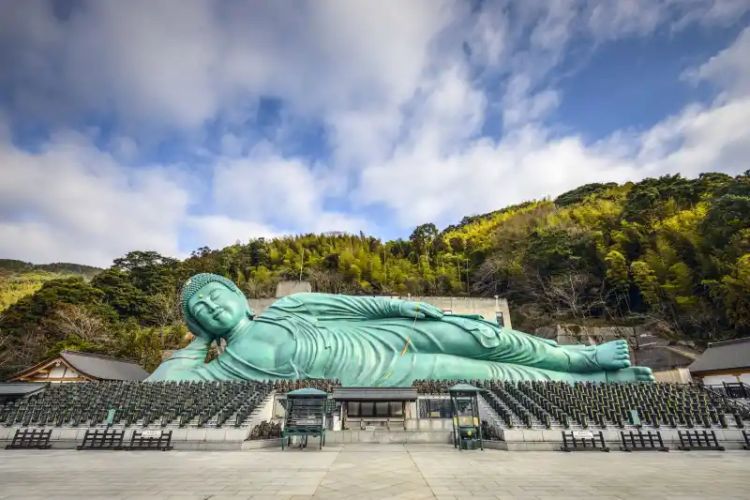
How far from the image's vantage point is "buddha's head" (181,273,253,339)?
1566 centimetres

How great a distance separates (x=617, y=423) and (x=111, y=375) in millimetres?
21467

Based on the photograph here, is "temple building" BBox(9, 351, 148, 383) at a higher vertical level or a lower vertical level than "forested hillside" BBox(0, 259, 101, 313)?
lower

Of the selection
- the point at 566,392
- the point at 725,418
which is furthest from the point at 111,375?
the point at 725,418

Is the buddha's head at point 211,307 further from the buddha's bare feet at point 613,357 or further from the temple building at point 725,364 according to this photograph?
the temple building at point 725,364

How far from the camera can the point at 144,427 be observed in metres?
9.94

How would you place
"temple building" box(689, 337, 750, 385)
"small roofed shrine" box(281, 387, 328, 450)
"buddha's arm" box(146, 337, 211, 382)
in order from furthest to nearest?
"temple building" box(689, 337, 750, 385), "buddha's arm" box(146, 337, 211, 382), "small roofed shrine" box(281, 387, 328, 450)

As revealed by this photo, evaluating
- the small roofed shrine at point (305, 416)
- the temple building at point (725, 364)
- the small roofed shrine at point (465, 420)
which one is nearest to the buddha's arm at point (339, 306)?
the small roofed shrine at point (465, 420)

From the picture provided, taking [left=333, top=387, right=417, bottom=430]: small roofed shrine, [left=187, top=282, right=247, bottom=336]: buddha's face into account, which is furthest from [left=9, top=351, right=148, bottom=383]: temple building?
[left=333, top=387, right=417, bottom=430]: small roofed shrine

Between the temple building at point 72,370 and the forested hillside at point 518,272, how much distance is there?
597cm

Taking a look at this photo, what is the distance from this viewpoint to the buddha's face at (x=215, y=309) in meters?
15.6

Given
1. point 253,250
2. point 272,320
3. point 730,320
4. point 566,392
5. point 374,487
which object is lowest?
point 374,487

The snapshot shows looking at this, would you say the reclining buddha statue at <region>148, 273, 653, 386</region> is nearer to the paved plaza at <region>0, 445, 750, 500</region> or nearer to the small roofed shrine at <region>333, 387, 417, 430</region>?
the small roofed shrine at <region>333, 387, 417, 430</region>

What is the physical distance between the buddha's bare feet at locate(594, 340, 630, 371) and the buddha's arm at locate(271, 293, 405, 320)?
754cm

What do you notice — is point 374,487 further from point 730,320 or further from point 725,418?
point 730,320
